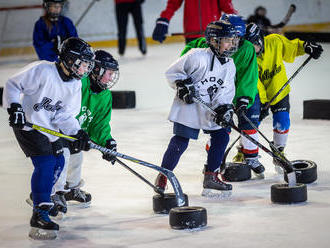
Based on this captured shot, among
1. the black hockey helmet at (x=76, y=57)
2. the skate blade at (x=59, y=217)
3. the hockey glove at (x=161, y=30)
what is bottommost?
the skate blade at (x=59, y=217)

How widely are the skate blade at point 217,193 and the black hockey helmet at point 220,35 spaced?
67 centimetres

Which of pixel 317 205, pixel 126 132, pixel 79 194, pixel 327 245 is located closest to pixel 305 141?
pixel 126 132

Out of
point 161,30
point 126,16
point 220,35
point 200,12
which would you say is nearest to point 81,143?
point 220,35

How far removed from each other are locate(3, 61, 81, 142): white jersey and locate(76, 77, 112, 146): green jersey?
1.03 ft

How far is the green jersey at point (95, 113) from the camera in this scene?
12.8 feet

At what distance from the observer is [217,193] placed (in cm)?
412

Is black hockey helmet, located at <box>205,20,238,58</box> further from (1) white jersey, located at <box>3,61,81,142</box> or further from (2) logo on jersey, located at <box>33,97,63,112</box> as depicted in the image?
(2) logo on jersey, located at <box>33,97,63,112</box>

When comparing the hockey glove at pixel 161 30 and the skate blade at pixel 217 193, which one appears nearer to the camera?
the skate blade at pixel 217 193

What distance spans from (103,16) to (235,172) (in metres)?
8.43

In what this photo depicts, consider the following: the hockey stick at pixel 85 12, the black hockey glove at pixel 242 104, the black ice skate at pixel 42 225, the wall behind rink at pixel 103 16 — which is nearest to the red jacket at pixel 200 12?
the black hockey glove at pixel 242 104

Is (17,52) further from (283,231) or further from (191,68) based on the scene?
(283,231)

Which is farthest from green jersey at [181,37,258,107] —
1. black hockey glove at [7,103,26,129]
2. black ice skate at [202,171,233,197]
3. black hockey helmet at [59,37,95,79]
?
black hockey glove at [7,103,26,129]

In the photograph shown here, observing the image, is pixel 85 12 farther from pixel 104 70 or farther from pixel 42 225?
pixel 42 225

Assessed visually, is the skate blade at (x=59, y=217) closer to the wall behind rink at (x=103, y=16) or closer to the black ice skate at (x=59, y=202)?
the black ice skate at (x=59, y=202)
